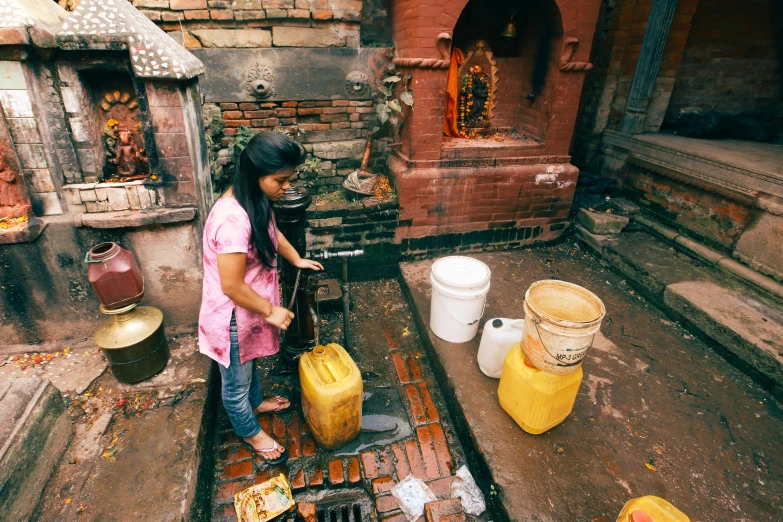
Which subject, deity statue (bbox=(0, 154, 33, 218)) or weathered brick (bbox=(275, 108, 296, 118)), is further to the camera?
weathered brick (bbox=(275, 108, 296, 118))

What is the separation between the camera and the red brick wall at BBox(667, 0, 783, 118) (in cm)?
638

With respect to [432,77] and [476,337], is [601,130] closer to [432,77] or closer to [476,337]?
[432,77]

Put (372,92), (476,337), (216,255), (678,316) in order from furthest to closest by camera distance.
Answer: (372,92)
(678,316)
(476,337)
(216,255)

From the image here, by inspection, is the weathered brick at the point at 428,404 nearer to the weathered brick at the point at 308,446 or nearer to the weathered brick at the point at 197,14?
the weathered brick at the point at 308,446

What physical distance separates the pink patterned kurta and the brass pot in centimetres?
72

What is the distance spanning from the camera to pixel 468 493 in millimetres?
2650

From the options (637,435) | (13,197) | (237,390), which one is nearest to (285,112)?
(13,197)

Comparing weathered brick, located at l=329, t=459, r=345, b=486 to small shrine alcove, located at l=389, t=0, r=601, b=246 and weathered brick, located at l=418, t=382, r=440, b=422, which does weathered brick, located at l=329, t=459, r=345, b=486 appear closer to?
weathered brick, located at l=418, t=382, r=440, b=422

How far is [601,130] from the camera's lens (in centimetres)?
677

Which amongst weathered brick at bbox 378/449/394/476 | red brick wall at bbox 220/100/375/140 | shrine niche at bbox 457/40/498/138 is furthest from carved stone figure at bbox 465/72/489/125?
weathered brick at bbox 378/449/394/476

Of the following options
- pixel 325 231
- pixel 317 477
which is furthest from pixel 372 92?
pixel 317 477

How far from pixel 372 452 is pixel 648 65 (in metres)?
6.43

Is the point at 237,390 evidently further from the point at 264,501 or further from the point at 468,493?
the point at 468,493

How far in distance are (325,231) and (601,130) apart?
5119 mm
